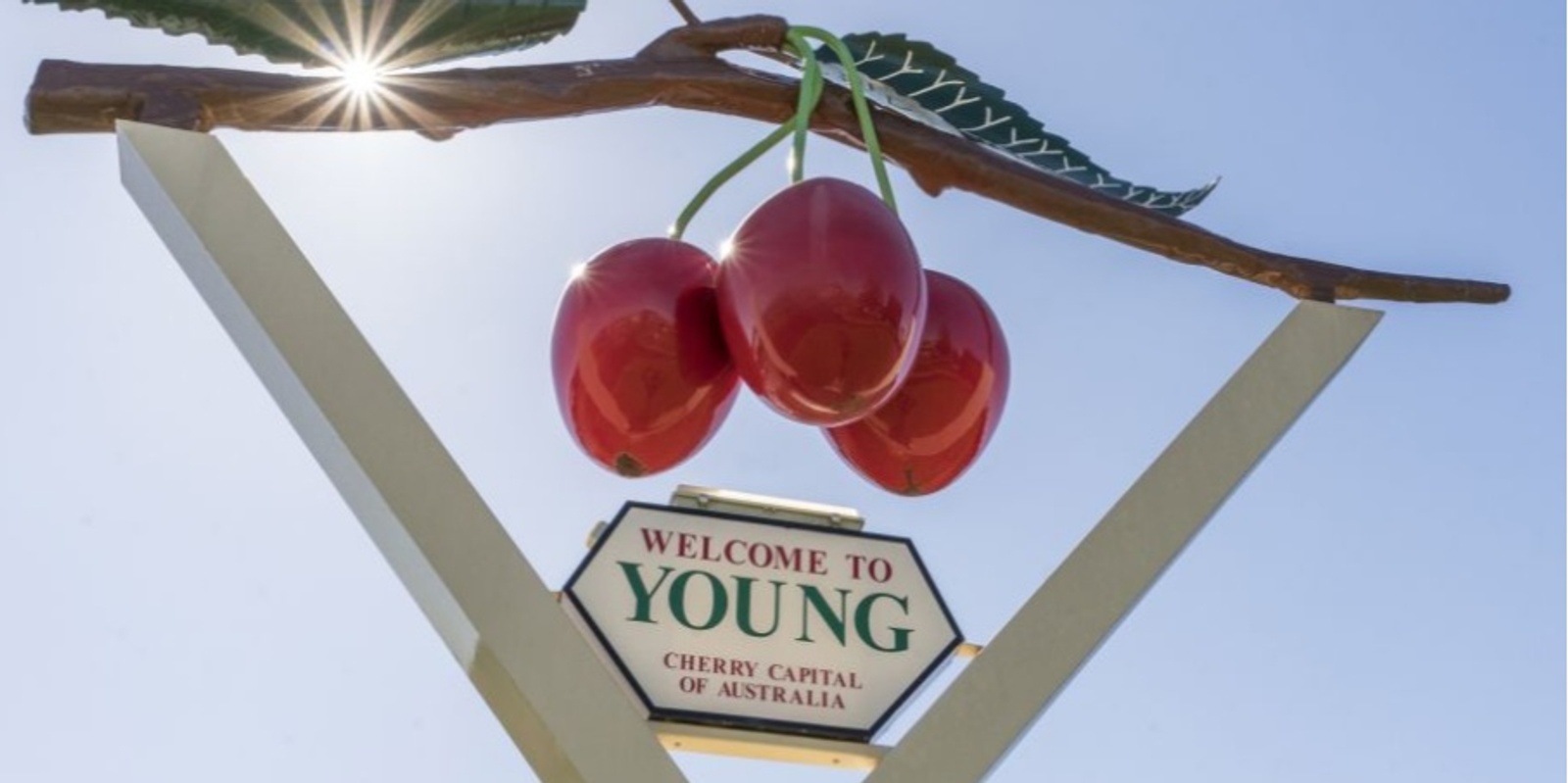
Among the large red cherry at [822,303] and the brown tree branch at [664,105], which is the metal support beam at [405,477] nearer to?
the brown tree branch at [664,105]

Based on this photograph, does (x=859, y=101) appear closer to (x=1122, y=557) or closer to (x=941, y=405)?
(x=941, y=405)

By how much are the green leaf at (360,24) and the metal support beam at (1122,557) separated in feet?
1.51

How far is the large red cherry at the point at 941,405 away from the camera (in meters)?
1.21

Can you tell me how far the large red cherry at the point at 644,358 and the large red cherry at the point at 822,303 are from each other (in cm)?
4

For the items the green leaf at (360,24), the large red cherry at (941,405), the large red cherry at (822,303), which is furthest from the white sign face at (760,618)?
the green leaf at (360,24)

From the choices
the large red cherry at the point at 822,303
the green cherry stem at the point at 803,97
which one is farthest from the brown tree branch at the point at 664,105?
the large red cherry at the point at 822,303

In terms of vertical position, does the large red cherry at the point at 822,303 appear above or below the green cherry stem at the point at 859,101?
below

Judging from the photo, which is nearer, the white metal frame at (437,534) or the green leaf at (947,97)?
Answer: the white metal frame at (437,534)

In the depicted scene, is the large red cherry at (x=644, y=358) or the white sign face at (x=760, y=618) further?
the white sign face at (x=760, y=618)

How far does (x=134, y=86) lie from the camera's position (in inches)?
43.9

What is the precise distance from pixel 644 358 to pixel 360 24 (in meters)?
0.25

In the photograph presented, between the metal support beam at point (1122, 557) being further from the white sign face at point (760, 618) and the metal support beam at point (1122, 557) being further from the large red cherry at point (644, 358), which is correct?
the large red cherry at point (644, 358)

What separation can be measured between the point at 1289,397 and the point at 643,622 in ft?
1.51

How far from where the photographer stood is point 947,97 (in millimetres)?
1289
